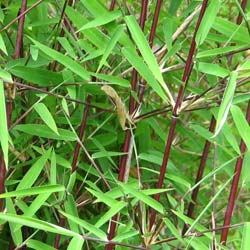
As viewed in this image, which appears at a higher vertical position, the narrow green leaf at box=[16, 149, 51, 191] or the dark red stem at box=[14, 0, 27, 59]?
the dark red stem at box=[14, 0, 27, 59]

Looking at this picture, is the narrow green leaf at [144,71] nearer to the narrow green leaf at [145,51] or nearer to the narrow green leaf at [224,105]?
the narrow green leaf at [145,51]

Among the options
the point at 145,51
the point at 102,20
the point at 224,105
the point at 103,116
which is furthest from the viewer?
the point at 103,116

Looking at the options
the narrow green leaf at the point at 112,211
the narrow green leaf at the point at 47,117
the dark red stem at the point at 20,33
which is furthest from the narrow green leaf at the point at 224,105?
the dark red stem at the point at 20,33

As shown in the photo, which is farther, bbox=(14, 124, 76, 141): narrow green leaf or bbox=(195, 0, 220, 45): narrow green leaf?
bbox=(14, 124, 76, 141): narrow green leaf

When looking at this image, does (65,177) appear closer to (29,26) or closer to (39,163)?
(39,163)

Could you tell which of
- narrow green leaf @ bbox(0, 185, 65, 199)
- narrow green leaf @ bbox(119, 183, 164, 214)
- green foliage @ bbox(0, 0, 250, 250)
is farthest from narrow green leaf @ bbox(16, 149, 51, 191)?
narrow green leaf @ bbox(119, 183, 164, 214)

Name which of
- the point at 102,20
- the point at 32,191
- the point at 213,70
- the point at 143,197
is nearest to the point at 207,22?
the point at 213,70

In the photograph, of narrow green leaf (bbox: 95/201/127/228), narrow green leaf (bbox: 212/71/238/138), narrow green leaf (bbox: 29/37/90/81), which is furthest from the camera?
narrow green leaf (bbox: 29/37/90/81)

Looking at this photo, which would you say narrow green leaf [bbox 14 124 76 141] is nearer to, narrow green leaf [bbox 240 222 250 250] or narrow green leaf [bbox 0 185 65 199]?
narrow green leaf [bbox 0 185 65 199]

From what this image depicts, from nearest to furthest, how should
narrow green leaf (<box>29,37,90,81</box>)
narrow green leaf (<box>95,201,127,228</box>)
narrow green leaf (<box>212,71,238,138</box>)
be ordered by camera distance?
narrow green leaf (<box>212,71,238,138</box>), narrow green leaf (<box>95,201,127,228</box>), narrow green leaf (<box>29,37,90,81</box>)

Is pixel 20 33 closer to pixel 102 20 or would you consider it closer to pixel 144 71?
pixel 102 20
